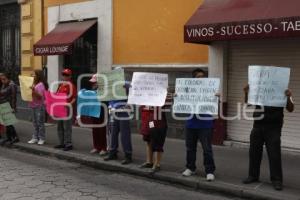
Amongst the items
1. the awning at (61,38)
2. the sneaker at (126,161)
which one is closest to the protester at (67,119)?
the sneaker at (126,161)

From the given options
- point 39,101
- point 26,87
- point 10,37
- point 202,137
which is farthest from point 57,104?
point 10,37

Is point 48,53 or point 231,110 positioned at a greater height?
point 48,53

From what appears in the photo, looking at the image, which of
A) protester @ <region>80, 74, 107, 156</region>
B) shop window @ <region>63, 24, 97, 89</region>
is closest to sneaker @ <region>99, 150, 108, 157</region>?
protester @ <region>80, 74, 107, 156</region>

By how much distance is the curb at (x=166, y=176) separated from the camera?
7.11 metres

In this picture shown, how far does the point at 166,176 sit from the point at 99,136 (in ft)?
7.55

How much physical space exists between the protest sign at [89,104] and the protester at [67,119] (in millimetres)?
451

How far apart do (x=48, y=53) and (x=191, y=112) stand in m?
6.93

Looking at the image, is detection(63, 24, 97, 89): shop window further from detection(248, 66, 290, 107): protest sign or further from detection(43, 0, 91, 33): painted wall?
detection(248, 66, 290, 107): protest sign

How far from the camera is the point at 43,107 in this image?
11102 mm

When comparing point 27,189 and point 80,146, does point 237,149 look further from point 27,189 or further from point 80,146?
point 27,189

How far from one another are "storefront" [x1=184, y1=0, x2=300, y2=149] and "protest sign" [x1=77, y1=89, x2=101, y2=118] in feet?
6.81

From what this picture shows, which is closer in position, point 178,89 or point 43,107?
point 178,89

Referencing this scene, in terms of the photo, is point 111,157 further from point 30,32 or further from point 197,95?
point 30,32

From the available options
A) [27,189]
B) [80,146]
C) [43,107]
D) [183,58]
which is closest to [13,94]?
[43,107]
